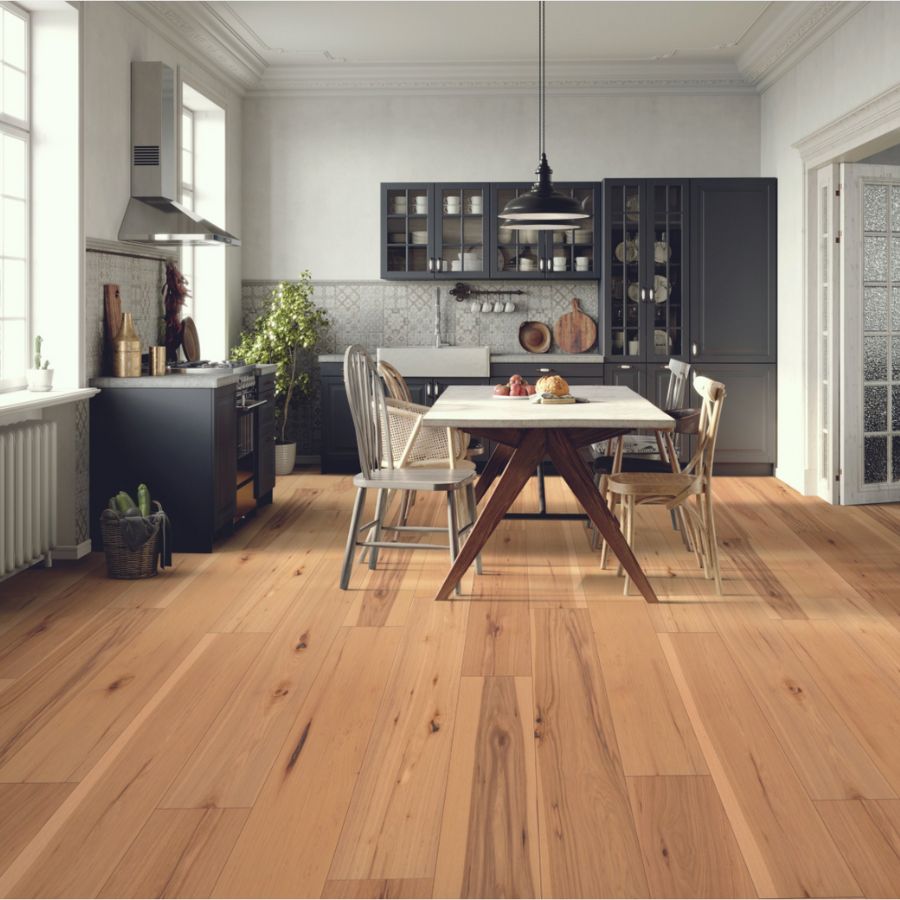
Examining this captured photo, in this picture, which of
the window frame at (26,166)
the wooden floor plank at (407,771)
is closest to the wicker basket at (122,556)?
the window frame at (26,166)

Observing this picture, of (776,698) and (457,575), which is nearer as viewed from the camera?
(776,698)

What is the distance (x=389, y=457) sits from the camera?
5035mm

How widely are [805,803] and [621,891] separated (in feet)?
2.09

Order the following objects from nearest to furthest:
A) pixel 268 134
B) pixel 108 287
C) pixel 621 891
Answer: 1. pixel 621 891
2. pixel 108 287
3. pixel 268 134

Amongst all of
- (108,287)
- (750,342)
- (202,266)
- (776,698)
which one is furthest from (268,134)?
(776,698)

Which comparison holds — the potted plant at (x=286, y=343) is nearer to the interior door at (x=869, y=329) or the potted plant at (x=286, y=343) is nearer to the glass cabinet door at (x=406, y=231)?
the glass cabinet door at (x=406, y=231)

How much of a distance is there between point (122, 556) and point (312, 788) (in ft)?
8.31

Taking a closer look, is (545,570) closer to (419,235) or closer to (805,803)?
(805,803)

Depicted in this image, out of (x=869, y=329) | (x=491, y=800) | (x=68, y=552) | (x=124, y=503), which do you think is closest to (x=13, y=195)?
(x=124, y=503)

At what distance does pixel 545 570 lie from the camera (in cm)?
516

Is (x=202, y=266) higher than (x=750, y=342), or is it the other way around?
(x=202, y=266)

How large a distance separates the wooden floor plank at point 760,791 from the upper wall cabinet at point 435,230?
16.9 ft

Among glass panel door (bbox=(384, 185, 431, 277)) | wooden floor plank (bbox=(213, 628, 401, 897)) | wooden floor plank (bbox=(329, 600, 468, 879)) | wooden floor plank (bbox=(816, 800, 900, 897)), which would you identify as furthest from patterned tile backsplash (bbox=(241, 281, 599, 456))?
wooden floor plank (bbox=(816, 800, 900, 897))

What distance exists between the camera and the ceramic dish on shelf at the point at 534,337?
28.5 ft
